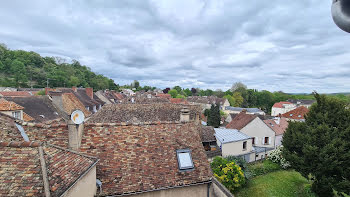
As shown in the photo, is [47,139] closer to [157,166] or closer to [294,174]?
[157,166]

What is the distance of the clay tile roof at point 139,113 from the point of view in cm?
2275

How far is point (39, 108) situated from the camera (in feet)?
77.7

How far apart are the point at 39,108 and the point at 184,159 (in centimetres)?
2375

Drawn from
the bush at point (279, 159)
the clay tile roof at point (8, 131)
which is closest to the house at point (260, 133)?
the bush at point (279, 159)

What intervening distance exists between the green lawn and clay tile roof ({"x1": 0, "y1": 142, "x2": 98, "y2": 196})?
14990 mm

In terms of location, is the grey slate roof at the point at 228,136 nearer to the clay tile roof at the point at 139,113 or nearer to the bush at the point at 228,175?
the clay tile roof at the point at 139,113

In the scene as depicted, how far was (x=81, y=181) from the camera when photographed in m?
6.08

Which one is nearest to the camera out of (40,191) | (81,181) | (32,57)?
(40,191)

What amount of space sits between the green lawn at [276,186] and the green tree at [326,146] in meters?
1.94

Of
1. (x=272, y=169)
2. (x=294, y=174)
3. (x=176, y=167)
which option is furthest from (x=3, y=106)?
(x=294, y=174)

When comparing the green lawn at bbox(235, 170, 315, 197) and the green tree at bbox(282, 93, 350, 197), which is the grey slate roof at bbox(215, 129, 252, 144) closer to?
the green lawn at bbox(235, 170, 315, 197)

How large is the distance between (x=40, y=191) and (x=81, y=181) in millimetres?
1509

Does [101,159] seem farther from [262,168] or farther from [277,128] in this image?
[277,128]

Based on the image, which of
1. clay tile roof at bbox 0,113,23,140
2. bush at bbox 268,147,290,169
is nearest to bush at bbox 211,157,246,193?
bush at bbox 268,147,290,169
